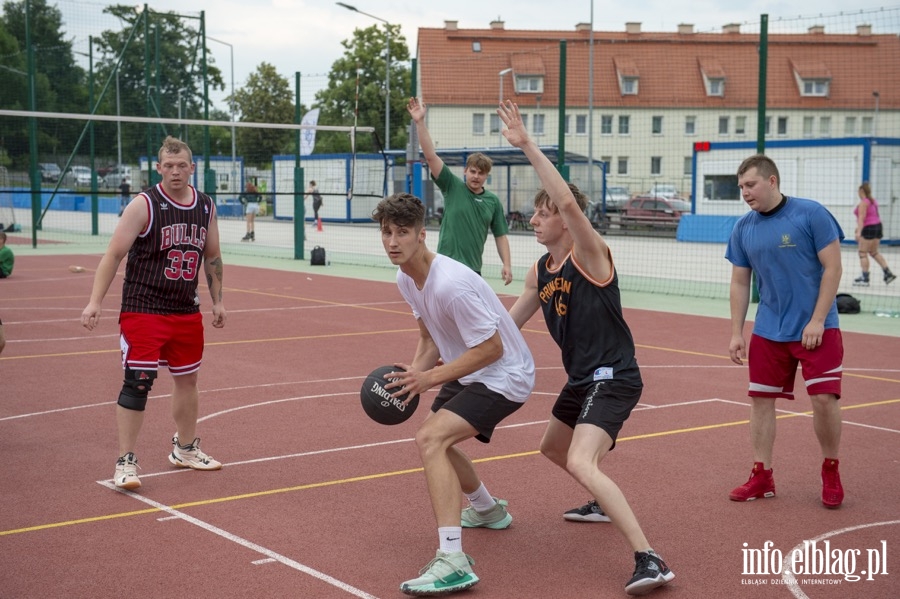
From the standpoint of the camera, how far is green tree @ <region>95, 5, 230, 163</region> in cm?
3069

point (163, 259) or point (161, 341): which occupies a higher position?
point (163, 259)

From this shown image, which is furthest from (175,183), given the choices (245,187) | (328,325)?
(245,187)

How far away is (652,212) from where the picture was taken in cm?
3681

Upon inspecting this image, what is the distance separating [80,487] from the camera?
20.6 ft

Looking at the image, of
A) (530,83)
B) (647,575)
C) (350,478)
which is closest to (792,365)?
(647,575)

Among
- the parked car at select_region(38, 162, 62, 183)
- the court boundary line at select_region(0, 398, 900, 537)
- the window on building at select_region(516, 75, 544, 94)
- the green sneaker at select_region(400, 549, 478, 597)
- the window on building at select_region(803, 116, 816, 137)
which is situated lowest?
the court boundary line at select_region(0, 398, 900, 537)

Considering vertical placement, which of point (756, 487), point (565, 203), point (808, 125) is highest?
point (808, 125)

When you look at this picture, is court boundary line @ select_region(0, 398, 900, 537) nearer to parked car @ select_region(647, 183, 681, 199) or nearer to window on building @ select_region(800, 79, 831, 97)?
window on building @ select_region(800, 79, 831, 97)

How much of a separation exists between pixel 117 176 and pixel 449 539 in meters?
31.4

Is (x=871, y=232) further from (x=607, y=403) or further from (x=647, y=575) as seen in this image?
(x=647, y=575)

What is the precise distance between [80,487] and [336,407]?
2.67 meters

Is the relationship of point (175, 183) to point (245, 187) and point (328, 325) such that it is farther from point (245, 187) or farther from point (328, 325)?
point (245, 187)

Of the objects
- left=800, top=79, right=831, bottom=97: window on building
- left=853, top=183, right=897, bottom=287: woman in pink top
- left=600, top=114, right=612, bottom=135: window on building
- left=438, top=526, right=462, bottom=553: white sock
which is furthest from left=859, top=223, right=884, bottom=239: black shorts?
left=800, top=79, right=831, bottom=97: window on building

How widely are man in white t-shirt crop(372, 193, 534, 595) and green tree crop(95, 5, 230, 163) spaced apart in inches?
1031
